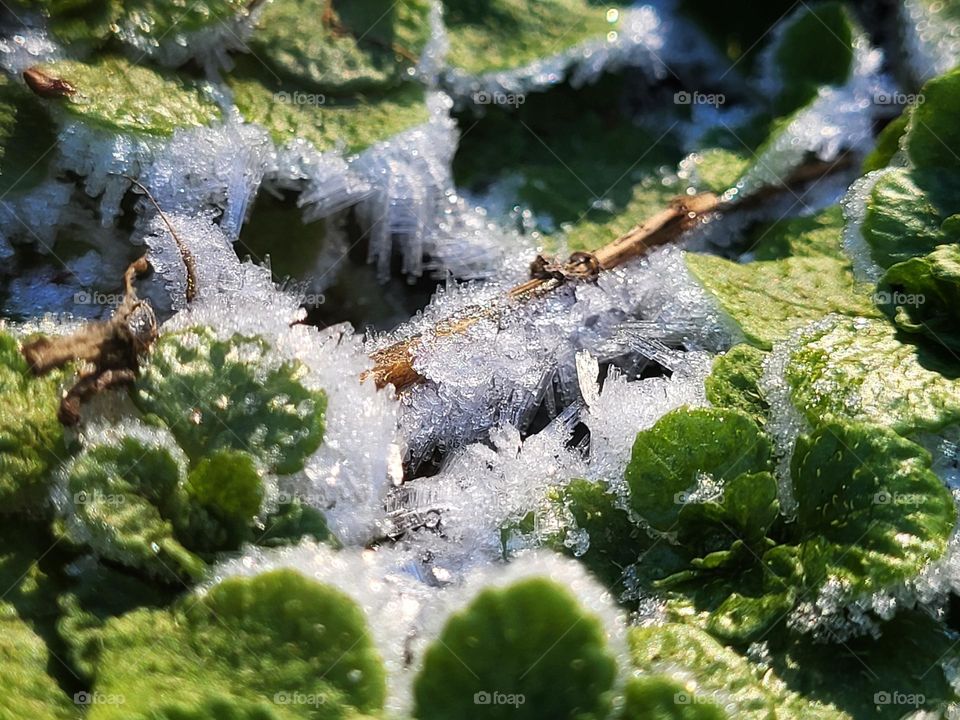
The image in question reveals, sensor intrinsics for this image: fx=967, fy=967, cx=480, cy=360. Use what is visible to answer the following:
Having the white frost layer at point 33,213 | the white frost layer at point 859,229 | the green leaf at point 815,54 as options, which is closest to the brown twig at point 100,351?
the white frost layer at point 33,213

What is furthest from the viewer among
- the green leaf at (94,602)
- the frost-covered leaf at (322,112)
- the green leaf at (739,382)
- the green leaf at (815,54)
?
the green leaf at (815,54)

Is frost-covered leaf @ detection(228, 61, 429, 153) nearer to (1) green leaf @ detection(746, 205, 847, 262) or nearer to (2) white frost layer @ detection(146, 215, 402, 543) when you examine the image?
(2) white frost layer @ detection(146, 215, 402, 543)

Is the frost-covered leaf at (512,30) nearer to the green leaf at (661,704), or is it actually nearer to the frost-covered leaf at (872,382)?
the frost-covered leaf at (872,382)

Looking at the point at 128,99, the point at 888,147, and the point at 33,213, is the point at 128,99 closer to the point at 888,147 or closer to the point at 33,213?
the point at 33,213

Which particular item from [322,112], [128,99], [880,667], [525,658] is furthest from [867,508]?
[128,99]

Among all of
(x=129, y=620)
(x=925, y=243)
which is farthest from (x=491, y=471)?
(x=925, y=243)

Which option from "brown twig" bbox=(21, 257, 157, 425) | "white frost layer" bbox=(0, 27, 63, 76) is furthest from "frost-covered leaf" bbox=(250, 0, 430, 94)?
"brown twig" bbox=(21, 257, 157, 425)
